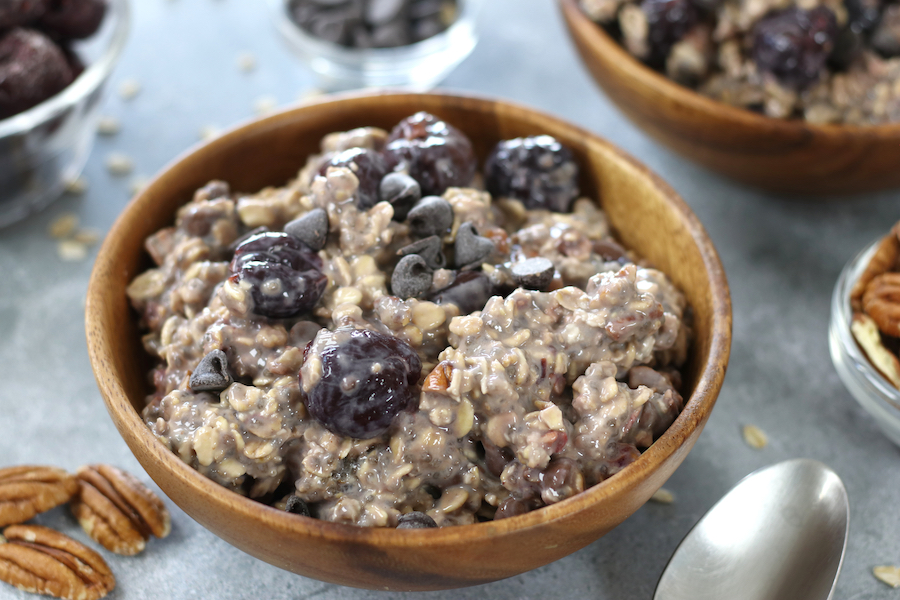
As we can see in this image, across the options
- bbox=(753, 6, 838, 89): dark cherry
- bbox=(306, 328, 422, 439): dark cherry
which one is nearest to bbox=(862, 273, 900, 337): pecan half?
bbox=(753, 6, 838, 89): dark cherry

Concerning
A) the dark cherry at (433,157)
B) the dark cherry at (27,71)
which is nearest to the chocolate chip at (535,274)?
the dark cherry at (433,157)

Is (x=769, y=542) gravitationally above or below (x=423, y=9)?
below

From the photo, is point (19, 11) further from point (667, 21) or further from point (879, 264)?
point (879, 264)

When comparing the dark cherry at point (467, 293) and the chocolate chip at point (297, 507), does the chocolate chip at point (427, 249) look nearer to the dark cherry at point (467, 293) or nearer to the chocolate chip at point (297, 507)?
the dark cherry at point (467, 293)

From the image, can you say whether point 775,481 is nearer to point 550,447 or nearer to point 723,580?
point 723,580

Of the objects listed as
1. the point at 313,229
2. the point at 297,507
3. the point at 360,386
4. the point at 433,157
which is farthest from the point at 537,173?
the point at 297,507

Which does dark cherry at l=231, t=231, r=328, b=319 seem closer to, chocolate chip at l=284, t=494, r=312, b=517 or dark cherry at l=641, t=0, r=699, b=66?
chocolate chip at l=284, t=494, r=312, b=517
